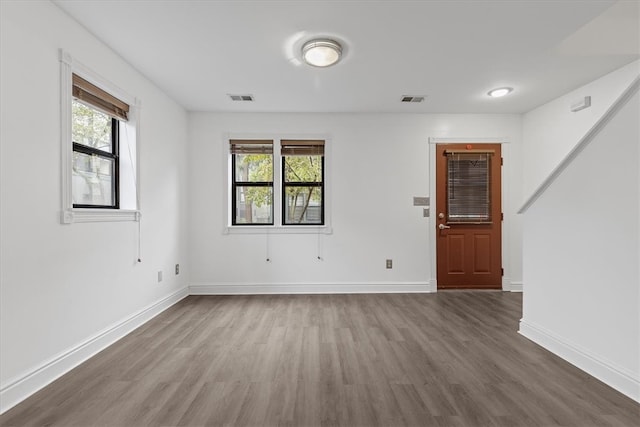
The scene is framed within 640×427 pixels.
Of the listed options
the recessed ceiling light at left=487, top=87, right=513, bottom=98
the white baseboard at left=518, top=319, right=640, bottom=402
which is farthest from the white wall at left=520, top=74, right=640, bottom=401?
the recessed ceiling light at left=487, top=87, right=513, bottom=98

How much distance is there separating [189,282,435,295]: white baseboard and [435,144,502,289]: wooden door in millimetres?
579

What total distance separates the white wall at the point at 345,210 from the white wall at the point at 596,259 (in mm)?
1883

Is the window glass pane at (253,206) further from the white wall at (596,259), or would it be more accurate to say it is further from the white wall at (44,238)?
the white wall at (596,259)

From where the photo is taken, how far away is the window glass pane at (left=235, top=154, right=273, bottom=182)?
176 inches

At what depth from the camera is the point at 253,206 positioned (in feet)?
14.8

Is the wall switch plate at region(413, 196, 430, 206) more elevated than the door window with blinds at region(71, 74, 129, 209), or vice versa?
the door window with blinds at region(71, 74, 129, 209)

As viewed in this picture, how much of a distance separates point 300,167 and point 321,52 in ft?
6.53

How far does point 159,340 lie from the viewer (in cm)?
274

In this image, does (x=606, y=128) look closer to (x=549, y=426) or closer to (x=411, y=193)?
(x=549, y=426)

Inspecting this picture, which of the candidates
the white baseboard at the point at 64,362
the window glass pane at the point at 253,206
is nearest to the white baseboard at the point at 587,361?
the window glass pane at the point at 253,206

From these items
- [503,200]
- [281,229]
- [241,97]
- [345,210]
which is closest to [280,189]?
[281,229]

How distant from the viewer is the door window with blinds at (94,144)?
2.45m

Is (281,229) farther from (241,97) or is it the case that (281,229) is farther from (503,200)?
(503,200)

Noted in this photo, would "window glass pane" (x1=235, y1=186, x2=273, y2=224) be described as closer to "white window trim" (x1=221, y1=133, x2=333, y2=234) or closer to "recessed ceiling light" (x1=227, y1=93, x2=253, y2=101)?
"white window trim" (x1=221, y1=133, x2=333, y2=234)
